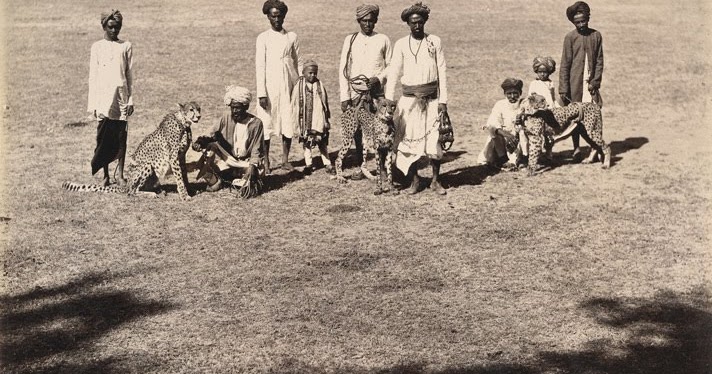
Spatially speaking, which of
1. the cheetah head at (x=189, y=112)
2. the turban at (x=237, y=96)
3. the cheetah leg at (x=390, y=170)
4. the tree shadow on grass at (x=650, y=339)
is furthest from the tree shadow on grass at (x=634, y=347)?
the turban at (x=237, y=96)

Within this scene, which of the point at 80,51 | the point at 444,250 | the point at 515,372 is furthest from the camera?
the point at 80,51

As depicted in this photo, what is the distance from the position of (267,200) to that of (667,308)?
4906 mm

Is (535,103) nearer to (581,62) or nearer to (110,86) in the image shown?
(581,62)

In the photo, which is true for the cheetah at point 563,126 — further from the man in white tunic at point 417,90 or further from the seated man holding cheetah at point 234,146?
the seated man holding cheetah at point 234,146

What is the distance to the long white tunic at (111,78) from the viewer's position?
10867 mm

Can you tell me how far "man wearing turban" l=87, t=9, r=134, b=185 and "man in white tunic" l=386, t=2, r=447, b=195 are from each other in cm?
314

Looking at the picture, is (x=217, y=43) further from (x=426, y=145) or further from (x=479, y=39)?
(x=426, y=145)

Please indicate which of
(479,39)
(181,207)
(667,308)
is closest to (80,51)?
(479,39)

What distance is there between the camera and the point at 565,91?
12711 mm

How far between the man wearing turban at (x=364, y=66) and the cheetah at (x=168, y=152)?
198 centimetres

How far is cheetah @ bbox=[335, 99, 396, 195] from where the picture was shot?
35.5 feet

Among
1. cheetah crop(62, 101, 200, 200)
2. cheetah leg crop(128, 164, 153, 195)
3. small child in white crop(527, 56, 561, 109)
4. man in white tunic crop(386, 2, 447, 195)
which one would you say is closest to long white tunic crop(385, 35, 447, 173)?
man in white tunic crop(386, 2, 447, 195)

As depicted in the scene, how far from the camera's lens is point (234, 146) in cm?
1111

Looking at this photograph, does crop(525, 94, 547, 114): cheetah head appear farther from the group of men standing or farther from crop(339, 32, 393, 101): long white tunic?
crop(339, 32, 393, 101): long white tunic
